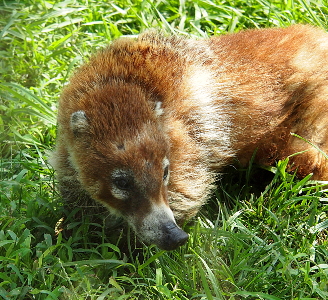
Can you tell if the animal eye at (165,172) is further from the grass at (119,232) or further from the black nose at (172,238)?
the grass at (119,232)

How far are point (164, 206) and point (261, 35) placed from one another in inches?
108

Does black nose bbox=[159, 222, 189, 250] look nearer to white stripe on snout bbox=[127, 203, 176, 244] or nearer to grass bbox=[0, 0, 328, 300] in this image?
white stripe on snout bbox=[127, 203, 176, 244]

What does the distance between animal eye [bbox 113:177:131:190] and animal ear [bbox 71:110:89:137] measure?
1.94ft

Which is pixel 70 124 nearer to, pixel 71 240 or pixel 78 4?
pixel 71 240

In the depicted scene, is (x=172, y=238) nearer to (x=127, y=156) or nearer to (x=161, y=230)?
(x=161, y=230)

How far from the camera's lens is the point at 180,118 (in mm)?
5637

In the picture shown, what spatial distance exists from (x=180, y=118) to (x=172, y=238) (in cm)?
143

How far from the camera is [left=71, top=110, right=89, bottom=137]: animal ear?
513cm

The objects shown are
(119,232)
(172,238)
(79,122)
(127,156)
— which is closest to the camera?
(172,238)

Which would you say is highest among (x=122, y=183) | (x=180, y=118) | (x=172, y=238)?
(x=180, y=118)

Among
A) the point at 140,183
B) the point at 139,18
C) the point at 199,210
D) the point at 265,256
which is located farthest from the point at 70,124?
the point at 139,18

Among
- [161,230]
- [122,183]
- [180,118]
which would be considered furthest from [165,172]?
[180,118]

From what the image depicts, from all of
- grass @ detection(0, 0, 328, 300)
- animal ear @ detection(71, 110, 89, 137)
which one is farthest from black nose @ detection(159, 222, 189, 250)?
animal ear @ detection(71, 110, 89, 137)

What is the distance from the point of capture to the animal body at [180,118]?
4.96 meters
